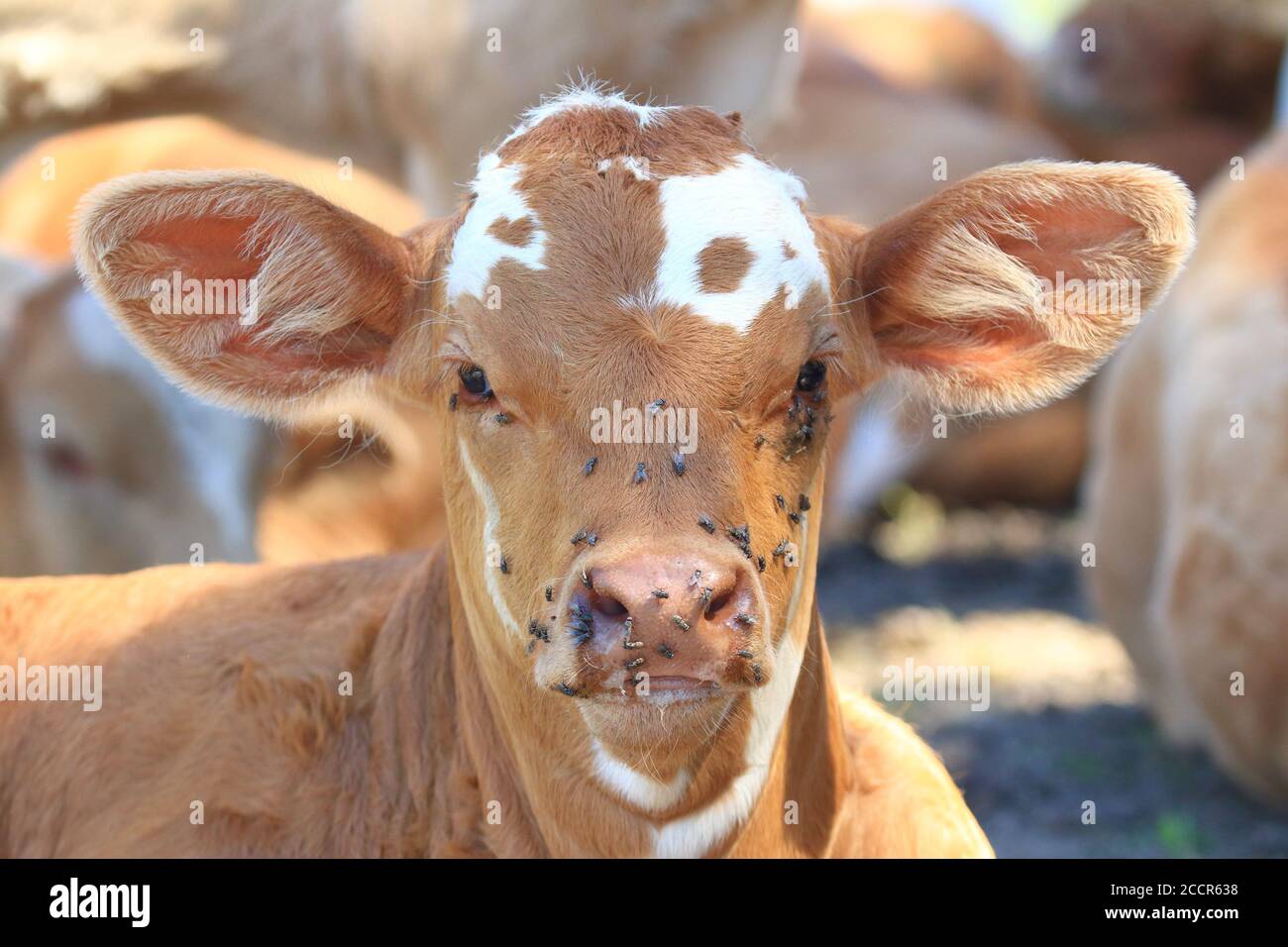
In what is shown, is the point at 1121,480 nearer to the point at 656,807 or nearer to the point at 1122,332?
the point at 1122,332

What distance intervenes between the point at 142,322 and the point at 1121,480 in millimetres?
4760

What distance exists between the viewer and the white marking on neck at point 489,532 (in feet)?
10.2

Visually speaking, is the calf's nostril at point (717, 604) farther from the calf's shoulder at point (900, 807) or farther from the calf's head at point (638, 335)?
the calf's shoulder at point (900, 807)

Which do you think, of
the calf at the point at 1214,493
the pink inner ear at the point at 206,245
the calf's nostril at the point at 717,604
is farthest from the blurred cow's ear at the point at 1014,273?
the calf at the point at 1214,493

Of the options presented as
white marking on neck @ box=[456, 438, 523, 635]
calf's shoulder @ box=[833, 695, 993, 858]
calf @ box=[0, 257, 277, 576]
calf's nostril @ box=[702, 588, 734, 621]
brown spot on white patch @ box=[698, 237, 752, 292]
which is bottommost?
calf's shoulder @ box=[833, 695, 993, 858]

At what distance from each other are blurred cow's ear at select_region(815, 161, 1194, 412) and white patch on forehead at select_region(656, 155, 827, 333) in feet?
0.43

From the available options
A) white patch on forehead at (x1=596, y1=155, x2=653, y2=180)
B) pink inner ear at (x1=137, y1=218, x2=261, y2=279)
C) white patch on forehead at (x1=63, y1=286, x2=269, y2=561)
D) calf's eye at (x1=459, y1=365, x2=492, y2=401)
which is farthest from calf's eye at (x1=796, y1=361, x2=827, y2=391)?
white patch on forehead at (x1=63, y1=286, x2=269, y2=561)

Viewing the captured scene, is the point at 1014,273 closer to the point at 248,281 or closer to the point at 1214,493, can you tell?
the point at 248,281

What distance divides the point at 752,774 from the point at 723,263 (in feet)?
3.02

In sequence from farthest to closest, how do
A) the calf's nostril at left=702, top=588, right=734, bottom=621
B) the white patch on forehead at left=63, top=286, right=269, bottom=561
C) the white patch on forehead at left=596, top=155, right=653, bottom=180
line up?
the white patch on forehead at left=63, top=286, right=269, bottom=561, the white patch on forehead at left=596, top=155, right=653, bottom=180, the calf's nostril at left=702, top=588, right=734, bottom=621

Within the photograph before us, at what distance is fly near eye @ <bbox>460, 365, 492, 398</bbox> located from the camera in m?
3.13

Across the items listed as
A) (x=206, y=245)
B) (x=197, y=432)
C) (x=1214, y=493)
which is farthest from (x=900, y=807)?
(x=197, y=432)

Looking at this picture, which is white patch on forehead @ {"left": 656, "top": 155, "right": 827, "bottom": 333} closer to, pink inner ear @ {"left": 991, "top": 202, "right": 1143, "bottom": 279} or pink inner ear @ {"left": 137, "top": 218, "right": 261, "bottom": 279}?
pink inner ear @ {"left": 991, "top": 202, "right": 1143, "bottom": 279}

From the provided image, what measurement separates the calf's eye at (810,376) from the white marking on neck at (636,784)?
2.32 feet
